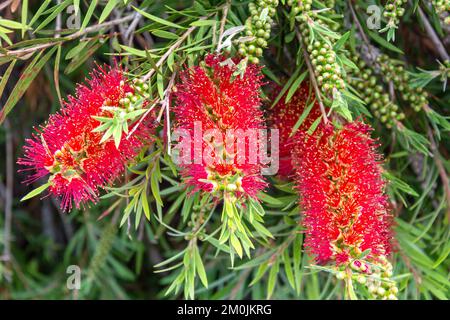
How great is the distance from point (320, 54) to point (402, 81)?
26cm

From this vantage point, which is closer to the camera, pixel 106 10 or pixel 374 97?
pixel 106 10

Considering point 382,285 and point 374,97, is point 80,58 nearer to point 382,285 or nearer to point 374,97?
point 374,97

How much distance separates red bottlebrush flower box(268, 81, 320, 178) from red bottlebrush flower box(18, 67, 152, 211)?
0.87ft

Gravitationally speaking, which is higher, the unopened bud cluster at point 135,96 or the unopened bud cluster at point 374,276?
the unopened bud cluster at point 135,96

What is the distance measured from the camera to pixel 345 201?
2.88 ft

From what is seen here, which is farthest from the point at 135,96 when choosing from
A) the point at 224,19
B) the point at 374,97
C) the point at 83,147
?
the point at 374,97

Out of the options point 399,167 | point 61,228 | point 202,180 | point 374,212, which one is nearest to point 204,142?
point 202,180

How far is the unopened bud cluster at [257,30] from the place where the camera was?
2.85ft

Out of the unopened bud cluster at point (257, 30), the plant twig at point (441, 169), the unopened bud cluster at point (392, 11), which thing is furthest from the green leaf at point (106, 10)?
the plant twig at point (441, 169)

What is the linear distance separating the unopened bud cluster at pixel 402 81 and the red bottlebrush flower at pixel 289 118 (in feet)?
0.55

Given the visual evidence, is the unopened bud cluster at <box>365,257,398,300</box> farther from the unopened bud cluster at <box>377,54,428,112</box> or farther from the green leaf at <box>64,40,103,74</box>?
the green leaf at <box>64,40,103,74</box>

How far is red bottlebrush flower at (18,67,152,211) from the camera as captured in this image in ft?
2.64

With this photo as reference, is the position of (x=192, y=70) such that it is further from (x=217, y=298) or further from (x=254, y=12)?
(x=217, y=298)

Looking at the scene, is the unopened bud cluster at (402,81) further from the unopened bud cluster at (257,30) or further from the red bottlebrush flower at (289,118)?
the unopened bud cluster at (257,30)
